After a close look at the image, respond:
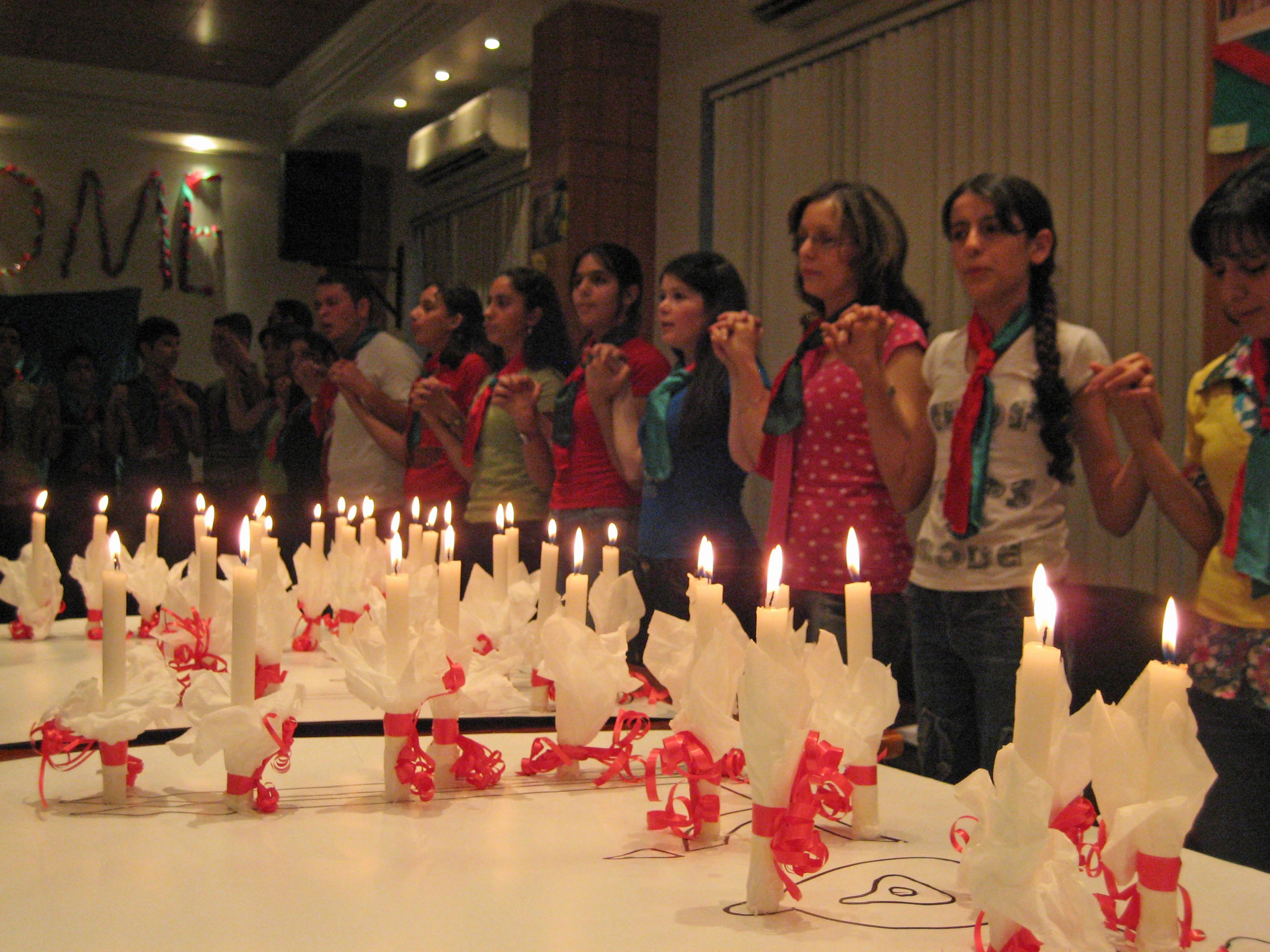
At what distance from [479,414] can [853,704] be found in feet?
7.62

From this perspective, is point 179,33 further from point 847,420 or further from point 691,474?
point 847,420

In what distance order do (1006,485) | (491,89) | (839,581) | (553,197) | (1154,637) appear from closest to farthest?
(1006,485) → (839,581) → (1154,637) → (553,197) → (491,89)

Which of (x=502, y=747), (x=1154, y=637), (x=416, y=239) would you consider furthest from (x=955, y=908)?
(x=416, y=239)

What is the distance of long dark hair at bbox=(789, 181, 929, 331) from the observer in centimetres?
210

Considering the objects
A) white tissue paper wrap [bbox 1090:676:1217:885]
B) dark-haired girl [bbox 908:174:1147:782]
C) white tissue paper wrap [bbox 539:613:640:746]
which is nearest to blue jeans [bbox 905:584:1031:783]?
dark-haired girl [bbox 908:174:1147:782]

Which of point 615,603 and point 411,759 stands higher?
point 615,603

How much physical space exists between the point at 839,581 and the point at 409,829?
111cm

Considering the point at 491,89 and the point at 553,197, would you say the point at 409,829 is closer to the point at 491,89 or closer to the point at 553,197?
the point at 553,197

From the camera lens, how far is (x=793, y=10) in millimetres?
3627

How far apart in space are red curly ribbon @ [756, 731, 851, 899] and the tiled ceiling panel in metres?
5.39

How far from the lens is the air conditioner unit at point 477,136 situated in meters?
5.36

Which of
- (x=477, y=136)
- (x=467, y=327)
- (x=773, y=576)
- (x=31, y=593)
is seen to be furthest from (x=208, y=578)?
(x=477, y=136)

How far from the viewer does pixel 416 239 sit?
22.7 feet

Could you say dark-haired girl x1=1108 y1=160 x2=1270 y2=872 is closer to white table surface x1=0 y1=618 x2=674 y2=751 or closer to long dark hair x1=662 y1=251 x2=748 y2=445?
white table surface x1=0 y1=618 x2=674 y2=751
